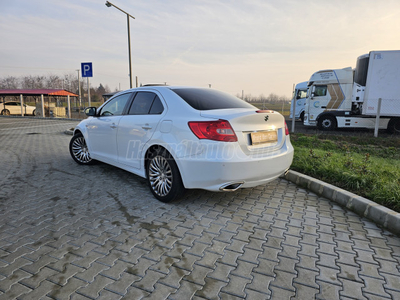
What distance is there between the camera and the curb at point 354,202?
10.4 feet

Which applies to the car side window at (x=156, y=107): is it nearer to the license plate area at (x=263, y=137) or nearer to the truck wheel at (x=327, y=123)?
the license plate area at (x=263, y=137)

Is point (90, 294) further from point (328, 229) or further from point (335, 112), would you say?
point (335, 112)

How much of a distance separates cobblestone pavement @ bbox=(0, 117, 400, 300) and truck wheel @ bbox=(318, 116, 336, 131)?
11.1m

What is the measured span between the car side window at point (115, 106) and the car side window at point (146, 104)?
32 centimetres

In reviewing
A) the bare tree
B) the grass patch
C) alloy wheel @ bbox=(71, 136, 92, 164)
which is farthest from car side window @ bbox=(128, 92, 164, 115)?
the bare tree

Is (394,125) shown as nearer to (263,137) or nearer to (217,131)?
(263,137)

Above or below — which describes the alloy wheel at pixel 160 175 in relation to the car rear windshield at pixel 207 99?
below

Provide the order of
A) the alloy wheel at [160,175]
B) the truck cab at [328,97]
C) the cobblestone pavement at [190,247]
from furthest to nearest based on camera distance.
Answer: the truck cab at [328,97] < the alloy wheel at [160,175] < the cobblestone pavement at [190,247]

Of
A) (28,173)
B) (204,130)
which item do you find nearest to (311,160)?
(204,130)

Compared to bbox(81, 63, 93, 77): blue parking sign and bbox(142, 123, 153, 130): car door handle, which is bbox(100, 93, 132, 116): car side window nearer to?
bbox(142, 123, 153, 130): car door handle

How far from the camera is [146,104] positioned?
4281mm

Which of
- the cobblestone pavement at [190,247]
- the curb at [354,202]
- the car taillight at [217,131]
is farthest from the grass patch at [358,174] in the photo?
the car taillight at [217,131]

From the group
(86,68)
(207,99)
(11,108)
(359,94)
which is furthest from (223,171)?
(11,108)

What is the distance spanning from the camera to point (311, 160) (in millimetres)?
5523
